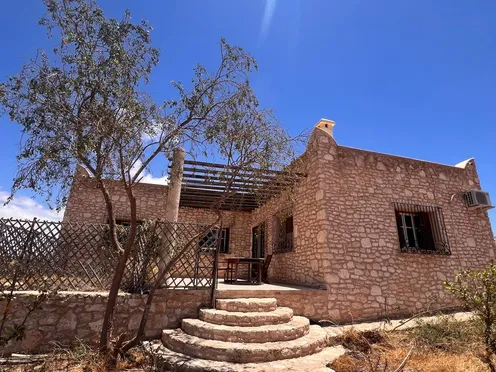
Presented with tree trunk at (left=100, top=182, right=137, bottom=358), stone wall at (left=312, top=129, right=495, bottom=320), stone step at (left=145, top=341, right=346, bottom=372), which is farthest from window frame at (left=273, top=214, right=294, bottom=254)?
tree trunk at (left=100, top=182, right=137, bottom=358)

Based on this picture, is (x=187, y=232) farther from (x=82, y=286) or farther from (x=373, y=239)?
(x=373, y=239)

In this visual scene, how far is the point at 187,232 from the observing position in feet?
17.2

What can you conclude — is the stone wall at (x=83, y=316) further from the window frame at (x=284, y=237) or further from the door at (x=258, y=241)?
the door at (x=258, y=241)

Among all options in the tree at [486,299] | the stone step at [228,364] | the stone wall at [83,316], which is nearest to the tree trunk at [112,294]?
the stone step at [228,364]

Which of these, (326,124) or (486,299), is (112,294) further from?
(326,124)

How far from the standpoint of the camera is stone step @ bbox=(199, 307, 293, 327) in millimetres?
4281

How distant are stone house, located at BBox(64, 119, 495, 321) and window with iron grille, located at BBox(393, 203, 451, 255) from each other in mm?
26

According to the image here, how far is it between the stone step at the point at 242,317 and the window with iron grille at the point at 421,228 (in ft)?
13.9

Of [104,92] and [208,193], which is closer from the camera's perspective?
[104,92]

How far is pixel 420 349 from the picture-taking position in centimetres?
413

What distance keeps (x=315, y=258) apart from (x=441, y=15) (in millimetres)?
5835

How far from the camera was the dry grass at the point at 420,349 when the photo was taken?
3.45 m

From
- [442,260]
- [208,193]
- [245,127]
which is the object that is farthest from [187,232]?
[442,260]

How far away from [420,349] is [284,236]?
15.2 feet
